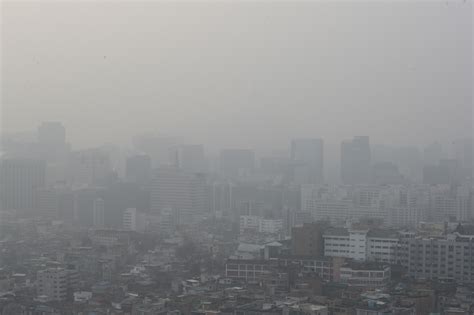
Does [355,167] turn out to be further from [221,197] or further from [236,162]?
[221,197]

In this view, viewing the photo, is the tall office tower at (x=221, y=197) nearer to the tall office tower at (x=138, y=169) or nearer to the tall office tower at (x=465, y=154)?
the tall office tower at (x=138, y=169)

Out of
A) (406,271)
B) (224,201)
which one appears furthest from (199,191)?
(406,271)

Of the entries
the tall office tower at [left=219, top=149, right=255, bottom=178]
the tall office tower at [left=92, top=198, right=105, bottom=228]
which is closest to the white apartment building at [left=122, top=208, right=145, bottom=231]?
the tall office tower at [left=92, top=198, right=105, bottom=228]

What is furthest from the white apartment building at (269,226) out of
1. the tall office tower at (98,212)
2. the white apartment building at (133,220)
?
the tall office tower at (98,212)

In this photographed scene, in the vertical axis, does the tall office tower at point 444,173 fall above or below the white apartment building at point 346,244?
above

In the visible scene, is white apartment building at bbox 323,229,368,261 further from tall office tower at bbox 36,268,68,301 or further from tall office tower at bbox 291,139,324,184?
tall office tower at bbox 291,139,324,184
